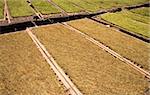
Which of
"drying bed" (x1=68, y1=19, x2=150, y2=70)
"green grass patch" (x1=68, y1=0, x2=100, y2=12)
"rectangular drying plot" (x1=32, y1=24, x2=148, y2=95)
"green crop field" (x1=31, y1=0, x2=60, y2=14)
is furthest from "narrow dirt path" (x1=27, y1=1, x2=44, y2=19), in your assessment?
"green grass patch" (x1=68, y1=0, x2=100, y2=12)

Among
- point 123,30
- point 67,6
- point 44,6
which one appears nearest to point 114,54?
point 123,30

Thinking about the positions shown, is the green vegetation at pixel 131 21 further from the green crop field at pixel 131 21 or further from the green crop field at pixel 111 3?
the green crop field at pixel 111 3

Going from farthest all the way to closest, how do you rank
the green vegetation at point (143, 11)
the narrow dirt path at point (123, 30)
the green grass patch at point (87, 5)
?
the green grass patch at point (87, 5), the green vegetation at point (143, 11), the narrow dirt path at point (123, 30)

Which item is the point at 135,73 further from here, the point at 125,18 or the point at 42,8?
the point at 42,8

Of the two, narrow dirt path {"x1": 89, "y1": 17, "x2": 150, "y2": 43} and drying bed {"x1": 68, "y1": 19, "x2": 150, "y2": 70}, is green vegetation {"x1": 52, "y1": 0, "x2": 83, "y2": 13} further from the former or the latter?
drying bed {"x1": 68, "y1": 19, "x2": 150, "y2": 70}

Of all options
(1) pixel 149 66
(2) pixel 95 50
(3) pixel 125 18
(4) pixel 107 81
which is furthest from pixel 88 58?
(3) pixel 125 18

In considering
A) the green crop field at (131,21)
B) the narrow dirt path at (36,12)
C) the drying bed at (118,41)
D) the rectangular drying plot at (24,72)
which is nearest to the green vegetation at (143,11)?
the green crop field at (131,21)

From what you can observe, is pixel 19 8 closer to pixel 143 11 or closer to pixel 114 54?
pixel 114 54
